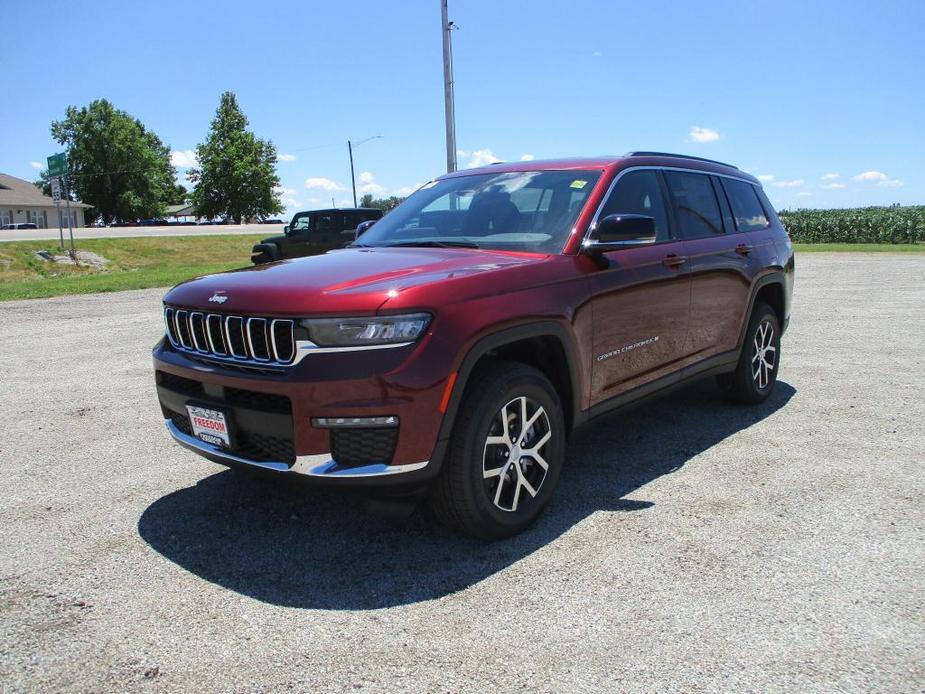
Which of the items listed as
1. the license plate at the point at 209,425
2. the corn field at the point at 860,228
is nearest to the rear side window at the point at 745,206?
the license plate at the point at 209,425

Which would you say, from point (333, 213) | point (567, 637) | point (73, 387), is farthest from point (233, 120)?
point (567, 637)

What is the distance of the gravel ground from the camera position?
252 cm

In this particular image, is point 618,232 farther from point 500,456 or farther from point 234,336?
point 234,336

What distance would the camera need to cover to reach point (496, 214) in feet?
13.9

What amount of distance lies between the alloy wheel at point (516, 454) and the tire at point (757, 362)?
269 cm

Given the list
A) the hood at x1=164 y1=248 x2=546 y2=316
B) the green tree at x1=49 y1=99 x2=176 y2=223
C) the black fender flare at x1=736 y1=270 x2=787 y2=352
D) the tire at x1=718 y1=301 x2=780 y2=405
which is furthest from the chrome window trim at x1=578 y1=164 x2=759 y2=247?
the green tree at x1=49 y1=99 x2=176 y2=223

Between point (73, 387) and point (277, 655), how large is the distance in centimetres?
517

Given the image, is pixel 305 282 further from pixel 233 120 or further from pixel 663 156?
pixel 233 120

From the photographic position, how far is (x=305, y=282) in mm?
3211

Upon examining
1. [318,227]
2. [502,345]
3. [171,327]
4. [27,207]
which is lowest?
[502,345]

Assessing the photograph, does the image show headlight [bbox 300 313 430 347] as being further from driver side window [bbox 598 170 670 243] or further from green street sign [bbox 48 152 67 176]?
green street sign [bbox 48 152 67 176]

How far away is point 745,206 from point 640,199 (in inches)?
68.0

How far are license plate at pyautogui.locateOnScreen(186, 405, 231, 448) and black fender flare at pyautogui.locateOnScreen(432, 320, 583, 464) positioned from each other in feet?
3.18

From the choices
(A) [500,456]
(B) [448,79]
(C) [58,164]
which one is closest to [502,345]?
(A) [500,456]
